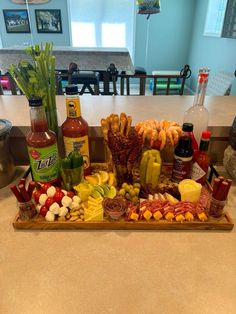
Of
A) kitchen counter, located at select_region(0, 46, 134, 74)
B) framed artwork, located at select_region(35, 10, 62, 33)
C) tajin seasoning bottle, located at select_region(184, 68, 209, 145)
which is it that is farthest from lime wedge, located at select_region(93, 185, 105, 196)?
framed artwork, located at select_region(35, 10, 62, 33)

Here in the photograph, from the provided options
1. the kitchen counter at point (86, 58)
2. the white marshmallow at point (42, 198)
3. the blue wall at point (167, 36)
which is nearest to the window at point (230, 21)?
the kitchen counter at point (86, 58)

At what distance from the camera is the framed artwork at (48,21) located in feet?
16.1

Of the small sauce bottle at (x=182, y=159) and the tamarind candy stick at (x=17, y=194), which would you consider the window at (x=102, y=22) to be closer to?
the small sauce bottle at (x=182, y=159)

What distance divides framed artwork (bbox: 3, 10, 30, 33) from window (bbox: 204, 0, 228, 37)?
3579 mm

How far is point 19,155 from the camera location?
92cm

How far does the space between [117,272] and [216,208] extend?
304 millimetres

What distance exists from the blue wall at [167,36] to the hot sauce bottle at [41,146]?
507 centimetres

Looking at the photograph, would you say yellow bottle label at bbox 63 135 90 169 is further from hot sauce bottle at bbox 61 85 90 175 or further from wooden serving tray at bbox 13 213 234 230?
wooden serving tray at bbox 13 213 234 230

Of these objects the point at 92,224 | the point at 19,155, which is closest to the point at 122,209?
the point at 92,224

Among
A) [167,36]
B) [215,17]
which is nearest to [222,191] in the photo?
[215,17]

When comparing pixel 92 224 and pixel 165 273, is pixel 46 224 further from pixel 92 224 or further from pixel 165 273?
pixel 165 273

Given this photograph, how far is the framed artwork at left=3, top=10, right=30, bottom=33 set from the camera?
491 cm

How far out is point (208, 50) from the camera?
13.8 ft

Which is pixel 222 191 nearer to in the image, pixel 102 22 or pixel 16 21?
pixel 102 22
